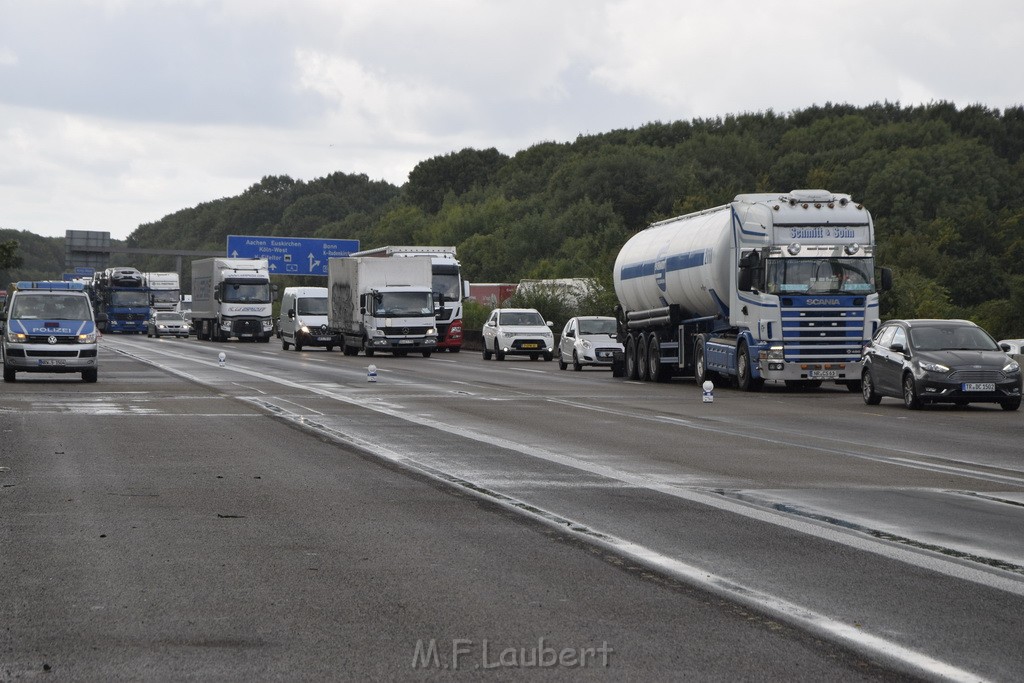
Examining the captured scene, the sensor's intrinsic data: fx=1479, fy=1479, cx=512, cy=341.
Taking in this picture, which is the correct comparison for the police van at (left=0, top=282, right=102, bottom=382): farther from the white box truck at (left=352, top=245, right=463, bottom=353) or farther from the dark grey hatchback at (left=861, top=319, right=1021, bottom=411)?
the white box truck at (left=352, top=245, right=463, bottom=353)

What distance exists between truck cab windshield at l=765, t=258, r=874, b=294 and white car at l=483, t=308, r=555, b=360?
73.8 ft

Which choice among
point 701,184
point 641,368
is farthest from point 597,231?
point 641,368

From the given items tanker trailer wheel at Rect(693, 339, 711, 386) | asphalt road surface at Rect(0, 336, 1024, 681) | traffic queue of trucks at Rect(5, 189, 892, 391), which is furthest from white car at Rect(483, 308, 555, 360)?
asphalt road surface at Rect(0, 336, 1024, 681)

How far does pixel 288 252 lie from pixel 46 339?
6070 cm

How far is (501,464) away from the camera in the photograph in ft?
47.2

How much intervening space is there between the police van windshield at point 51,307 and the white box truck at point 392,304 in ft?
66.8

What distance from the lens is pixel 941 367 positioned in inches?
944

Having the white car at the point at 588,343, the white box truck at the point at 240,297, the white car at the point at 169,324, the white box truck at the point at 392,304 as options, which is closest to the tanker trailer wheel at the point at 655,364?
the white car at the point at 588,343

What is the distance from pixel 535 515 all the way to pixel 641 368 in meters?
26.6

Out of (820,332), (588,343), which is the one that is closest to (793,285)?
(820,332)

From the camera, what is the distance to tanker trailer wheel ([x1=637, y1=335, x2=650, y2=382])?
36.4 metres

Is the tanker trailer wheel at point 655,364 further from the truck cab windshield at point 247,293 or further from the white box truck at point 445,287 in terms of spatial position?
the truck cab windshield at point 247,293

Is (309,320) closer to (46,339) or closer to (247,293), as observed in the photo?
(247,293)

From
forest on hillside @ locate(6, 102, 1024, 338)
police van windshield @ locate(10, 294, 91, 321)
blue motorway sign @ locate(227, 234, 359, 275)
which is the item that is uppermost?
forest on hillside @ locate(6, 102, 1024, 338)
